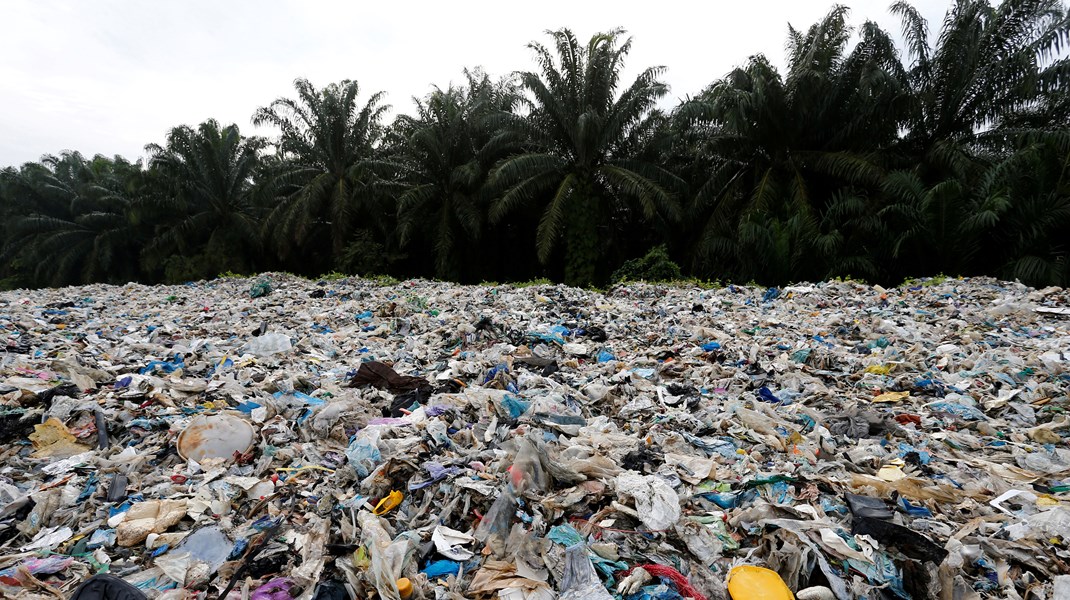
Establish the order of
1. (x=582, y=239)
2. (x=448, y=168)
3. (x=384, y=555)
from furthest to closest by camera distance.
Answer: (x=448, y=168), (x=582, y=239), (x=384, y=555)

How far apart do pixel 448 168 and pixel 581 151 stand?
433 cm

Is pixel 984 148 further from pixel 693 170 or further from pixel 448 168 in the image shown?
pixel 448 168

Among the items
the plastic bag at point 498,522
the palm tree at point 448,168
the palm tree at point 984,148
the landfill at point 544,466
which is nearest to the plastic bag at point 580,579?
the landfill at point 544,466

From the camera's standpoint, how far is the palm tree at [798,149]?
36.7ft

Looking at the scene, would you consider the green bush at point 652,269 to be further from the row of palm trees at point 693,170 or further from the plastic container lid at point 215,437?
the plastic container lid at point 215,437

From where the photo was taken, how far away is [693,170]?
14391 mm

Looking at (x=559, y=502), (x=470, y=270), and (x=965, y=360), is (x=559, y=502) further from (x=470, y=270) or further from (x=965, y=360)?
(x=470, y=270)

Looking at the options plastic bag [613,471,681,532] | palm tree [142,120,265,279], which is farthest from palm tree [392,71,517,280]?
plastic bag [613,471,681,532]

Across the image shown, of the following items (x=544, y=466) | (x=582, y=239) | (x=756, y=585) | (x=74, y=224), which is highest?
(x=74, y=224)

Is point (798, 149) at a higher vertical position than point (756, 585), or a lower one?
higher

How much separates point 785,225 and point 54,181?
98.5 feet

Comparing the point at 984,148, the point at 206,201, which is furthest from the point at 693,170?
the point at 206,201

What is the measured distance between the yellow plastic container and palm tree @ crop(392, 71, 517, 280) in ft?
43.4

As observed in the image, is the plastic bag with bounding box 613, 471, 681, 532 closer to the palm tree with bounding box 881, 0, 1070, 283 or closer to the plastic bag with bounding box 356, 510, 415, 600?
the plastic bag with bounding box 356, 510, 415, 600
